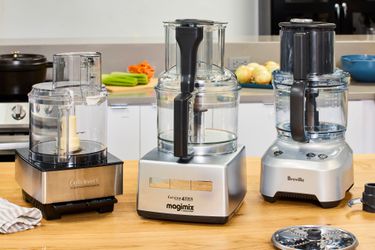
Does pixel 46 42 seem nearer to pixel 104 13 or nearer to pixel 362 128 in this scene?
pixel 362 128

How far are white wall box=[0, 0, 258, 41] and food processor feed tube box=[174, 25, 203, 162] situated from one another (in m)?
4.86

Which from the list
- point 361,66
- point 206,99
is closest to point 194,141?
point 206,99

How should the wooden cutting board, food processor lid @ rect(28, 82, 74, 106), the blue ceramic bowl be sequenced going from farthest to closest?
the blue ceramic bowl → the wooden cutting board → food processor lid @ rect(28, 82, 74, 106)

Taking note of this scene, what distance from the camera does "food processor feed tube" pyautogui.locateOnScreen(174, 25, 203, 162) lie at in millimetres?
1683

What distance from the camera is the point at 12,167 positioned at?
7.51ft

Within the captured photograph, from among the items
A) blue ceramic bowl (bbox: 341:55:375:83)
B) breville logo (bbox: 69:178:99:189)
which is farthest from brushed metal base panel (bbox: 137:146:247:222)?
blue ceramic bowl (bbox: 341:55:375:83)

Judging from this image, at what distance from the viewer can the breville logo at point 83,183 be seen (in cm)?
175

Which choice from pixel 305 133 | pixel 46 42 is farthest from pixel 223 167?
pixel 46 42

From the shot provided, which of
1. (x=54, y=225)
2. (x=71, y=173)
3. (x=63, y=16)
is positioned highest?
(x=63, y=16)

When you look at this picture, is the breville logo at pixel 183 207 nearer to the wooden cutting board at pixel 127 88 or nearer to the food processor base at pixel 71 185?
the food processor base at pixel 71 185

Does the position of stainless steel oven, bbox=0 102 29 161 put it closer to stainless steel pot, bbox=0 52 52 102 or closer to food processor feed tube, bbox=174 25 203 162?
stainless steel pot, bbox=0 52 52 102

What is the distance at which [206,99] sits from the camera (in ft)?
6.02

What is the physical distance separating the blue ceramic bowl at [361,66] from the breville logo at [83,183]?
2607 millimetres

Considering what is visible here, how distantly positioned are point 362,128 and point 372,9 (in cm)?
280
